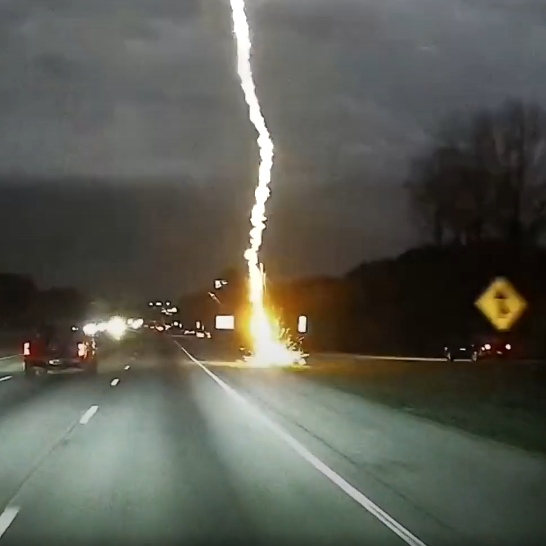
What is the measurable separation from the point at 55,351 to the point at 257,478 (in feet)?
95.4

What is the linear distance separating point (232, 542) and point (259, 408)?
56.3 feet

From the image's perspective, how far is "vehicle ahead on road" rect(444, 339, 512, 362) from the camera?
189 feet

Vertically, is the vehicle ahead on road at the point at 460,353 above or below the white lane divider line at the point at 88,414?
above

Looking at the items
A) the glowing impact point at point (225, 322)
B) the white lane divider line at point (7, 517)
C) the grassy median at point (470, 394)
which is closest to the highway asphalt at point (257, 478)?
the white lane divider line at point (7, 517)

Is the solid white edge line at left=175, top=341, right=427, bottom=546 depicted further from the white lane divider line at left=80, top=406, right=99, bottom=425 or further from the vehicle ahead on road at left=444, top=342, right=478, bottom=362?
the vehicle ahead on road at left=444, top=342, right=478, bottom=362

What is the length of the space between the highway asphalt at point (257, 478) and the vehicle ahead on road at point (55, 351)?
14778 millimetres

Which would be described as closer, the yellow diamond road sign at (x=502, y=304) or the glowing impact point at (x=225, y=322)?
the yellow diamond road sign at (x=502, y=304)

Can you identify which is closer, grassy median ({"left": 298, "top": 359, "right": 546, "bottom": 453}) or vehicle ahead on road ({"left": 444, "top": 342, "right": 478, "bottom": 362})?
grassy median ({"left": 298, "top": 359, "right": 546, "bottom": 453})

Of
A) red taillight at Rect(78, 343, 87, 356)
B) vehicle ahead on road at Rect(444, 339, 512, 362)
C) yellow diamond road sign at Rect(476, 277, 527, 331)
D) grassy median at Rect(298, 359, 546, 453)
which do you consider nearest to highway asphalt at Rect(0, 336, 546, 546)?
grassy median at Rect(298, 359, 546, 453)

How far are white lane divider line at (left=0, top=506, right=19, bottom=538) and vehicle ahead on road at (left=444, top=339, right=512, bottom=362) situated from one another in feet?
149

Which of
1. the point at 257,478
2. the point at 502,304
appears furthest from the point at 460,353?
the point at 257,478

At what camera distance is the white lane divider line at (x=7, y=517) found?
1159 centimetres

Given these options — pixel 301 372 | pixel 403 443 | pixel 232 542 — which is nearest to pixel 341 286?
pixel 301 372

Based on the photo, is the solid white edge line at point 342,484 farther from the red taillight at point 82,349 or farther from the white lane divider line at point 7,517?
the red taillight at point 82,349
